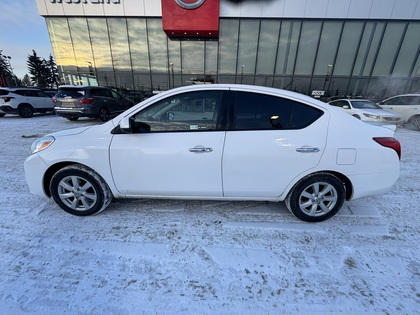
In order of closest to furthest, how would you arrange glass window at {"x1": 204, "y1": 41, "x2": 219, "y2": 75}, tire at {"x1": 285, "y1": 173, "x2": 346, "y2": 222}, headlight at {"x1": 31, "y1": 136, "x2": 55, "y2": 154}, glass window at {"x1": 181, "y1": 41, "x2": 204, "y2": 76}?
tire at {"x1": 285, "y1": 173, "x2": 346, "y2": 222}
headlight at {"x1": 31, "y1": 136, "x2": 55, "y2": 154}
glass window at {"x1": 204, "y1": 41, "x2": 219, "y2": 75}
glass window at {"x1": 181, "y1": 41, "x2": 204, "y2": 76}

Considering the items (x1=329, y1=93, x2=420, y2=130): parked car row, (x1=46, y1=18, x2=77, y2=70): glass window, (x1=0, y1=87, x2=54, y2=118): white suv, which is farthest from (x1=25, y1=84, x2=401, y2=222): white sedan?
(x1=46, y1=18, x2=77, y2=70): glass window

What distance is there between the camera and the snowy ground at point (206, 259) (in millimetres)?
1556

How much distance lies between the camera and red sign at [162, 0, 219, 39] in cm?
1229

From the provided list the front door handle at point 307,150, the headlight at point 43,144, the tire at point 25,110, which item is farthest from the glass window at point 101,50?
the front door handle at point 307,150

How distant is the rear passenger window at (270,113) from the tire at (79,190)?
1.88m

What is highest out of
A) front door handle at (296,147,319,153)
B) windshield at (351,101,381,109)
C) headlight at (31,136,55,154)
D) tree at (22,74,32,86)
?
tree at (22,74,32,86)

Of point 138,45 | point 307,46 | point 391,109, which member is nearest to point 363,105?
point 391,109

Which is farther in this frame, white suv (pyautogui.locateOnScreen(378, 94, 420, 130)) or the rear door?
white suv (pyautogui.locateOnScreen(378, 94, 420, 130))

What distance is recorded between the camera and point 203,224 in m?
2.43

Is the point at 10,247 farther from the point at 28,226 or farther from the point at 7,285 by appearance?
the point at 7,285

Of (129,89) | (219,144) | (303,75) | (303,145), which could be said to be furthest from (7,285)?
(303,75)

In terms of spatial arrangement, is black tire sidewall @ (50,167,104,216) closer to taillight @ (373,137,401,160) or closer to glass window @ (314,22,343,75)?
taillight @ (373,137,401,160)

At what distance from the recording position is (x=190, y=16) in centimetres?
1244

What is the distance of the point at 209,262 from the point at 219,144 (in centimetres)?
123
